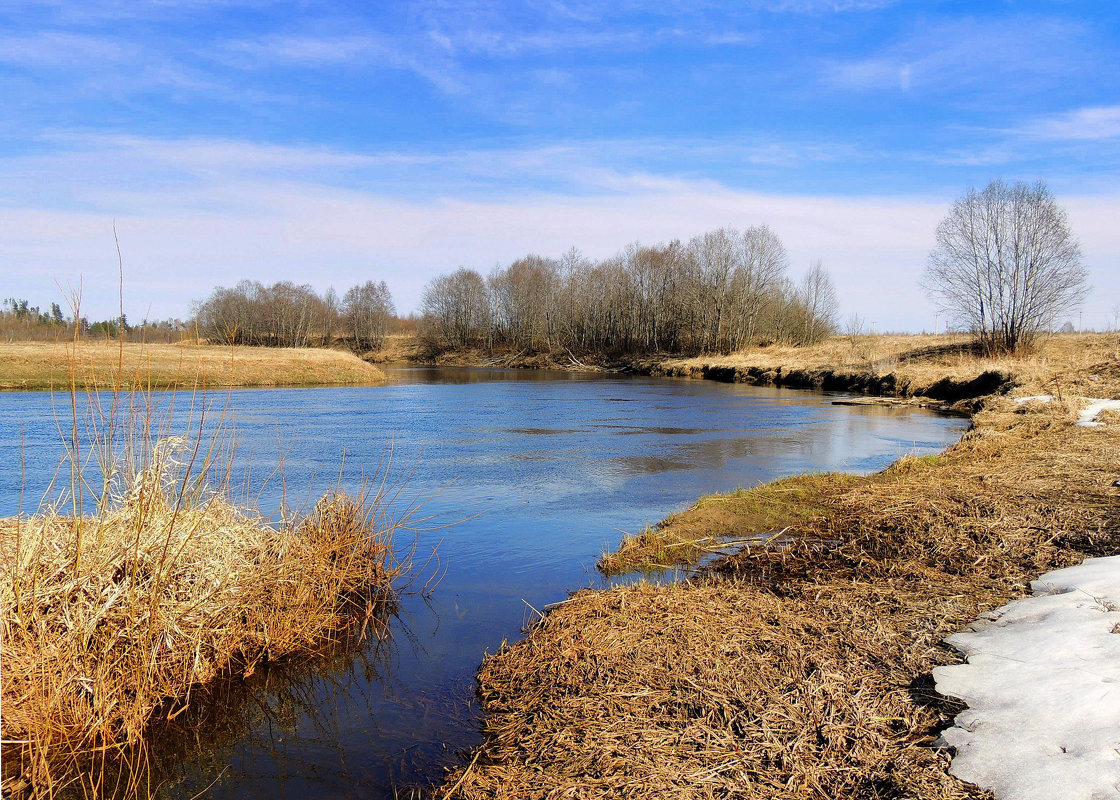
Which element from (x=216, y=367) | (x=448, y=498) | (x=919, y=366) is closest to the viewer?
A: (x=448, y=498)

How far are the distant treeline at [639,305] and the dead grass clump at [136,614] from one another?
189ft

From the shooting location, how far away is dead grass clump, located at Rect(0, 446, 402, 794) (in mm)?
4305

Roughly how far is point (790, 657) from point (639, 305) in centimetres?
6963

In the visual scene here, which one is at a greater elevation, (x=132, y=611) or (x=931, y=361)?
(x=931, y=361)

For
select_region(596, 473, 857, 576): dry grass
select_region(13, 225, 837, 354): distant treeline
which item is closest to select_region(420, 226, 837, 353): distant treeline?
select_region(13, 225, 837, 354): distant treeline

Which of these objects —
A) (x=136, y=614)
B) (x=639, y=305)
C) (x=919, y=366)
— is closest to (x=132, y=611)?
(x=136, y=614)

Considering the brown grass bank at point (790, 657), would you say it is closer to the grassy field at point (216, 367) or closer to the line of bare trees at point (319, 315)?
the grassy field at point (216, 367)

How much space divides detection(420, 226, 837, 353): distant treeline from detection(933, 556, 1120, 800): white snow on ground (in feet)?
190

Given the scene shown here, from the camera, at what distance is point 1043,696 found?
3.49 m

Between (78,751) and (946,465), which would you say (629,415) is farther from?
(78,751)

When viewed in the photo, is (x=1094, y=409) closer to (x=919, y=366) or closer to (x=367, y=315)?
(x=919, y=366)

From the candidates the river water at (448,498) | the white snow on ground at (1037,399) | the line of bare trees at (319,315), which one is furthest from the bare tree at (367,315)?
the white snow on ground at (1037,399)

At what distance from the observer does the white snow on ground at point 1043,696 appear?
2.95 m

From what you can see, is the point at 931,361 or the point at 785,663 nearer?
the point at 785,663
